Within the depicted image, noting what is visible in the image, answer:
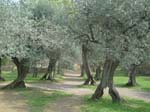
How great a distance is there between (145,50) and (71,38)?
4.96 metres

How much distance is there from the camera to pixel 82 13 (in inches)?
750

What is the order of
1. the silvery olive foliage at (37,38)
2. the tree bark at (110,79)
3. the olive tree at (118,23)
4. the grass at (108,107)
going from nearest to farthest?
the olive tree at (118,23) < the grass at (108,107) < the tree bark at (110,79) < the silvery olive foliage at (37,38)

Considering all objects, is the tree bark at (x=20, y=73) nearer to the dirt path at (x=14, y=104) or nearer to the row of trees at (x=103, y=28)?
the row of trees at (x=103, y=28)

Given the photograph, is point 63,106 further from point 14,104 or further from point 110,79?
point 110,79

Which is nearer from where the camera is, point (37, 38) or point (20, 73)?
point (37, 38)

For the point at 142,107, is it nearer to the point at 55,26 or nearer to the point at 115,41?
the point at 115,41

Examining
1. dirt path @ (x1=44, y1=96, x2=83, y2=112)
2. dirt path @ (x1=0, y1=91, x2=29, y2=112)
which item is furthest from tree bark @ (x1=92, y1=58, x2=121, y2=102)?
dirt path @ (x1=0, y1=91, x2=29, y2=112)

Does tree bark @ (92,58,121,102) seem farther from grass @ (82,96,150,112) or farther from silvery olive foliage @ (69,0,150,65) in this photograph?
silvery olive foliage @ (69,0,150,65)

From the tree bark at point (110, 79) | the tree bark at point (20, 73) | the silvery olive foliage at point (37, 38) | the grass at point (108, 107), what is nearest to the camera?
the grass at point (108, 107)

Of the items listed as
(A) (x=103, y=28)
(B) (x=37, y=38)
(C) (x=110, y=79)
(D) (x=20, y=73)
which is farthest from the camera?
(D) (x=20, y=73)

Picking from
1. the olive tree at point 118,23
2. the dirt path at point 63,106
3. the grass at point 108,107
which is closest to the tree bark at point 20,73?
the dirt path at point 63,106

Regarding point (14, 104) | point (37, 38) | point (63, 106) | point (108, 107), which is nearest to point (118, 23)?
point (108, 107)

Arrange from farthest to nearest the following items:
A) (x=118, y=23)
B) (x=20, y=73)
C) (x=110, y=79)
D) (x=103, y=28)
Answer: (x=20, y=73), (x=110, y=79), (x=103, y=28), (x=118, y=23)

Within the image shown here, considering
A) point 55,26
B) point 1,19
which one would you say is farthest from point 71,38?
point 1,19
